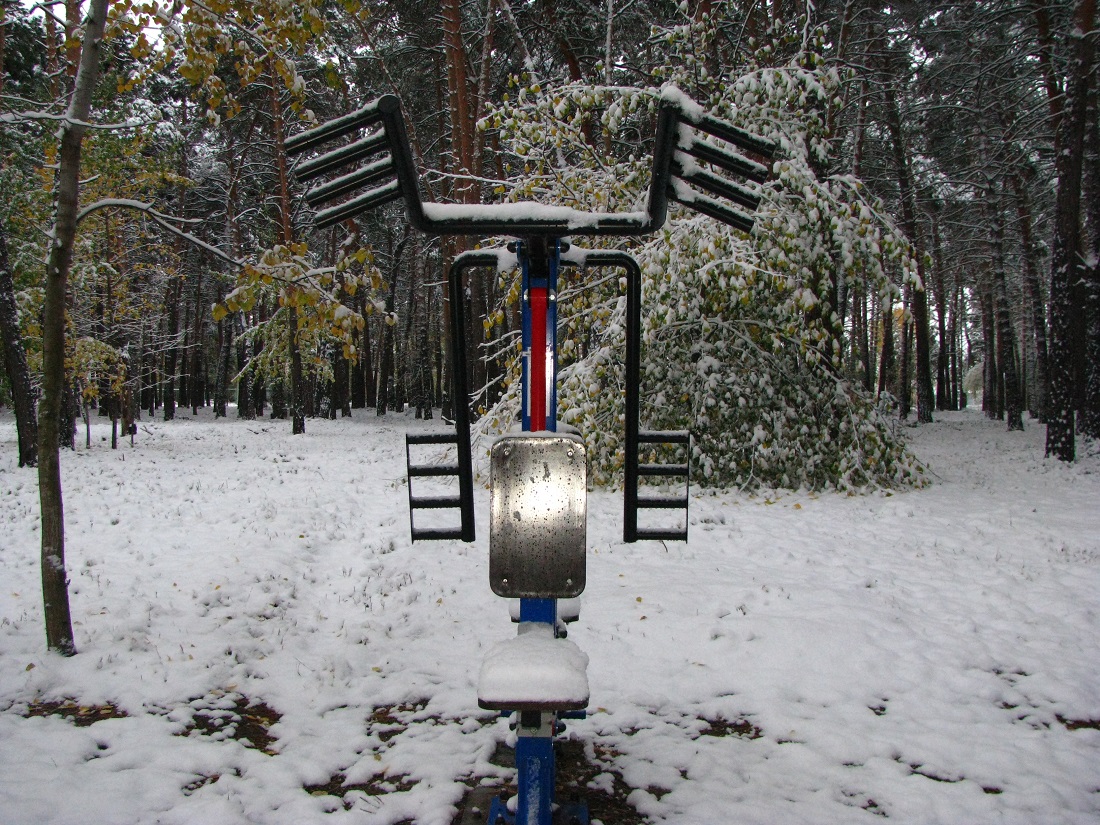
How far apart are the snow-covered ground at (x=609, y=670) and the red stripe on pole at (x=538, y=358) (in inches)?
76.0

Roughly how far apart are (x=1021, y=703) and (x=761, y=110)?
7543 millimetres

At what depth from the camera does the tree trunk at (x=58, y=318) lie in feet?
12.9

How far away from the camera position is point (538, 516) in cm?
210

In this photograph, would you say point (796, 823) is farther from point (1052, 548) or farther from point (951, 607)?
point (1052, 548)

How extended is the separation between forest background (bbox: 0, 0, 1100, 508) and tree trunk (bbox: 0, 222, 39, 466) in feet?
0.15

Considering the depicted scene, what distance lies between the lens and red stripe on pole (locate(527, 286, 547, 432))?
2168 mm

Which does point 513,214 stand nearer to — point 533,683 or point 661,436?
point 661,436

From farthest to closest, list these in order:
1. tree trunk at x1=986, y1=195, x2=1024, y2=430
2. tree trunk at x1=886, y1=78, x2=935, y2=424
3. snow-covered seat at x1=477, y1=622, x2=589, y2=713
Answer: tree trunk at x1=986, y1=195, x2=1024, y2=430, tree trunk at x1=886, y1=78, x2=935, y2=424, snow-covered seat at x1=477, y1=622, x2=589, y2=713

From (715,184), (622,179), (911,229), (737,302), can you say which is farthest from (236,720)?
(911,229)

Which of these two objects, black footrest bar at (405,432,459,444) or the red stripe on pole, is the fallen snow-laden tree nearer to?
black footrest bar at (405,432,459,444)

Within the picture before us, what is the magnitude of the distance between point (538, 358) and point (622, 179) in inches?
311

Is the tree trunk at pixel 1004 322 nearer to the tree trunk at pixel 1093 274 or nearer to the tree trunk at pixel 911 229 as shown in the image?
the tree trunk at pixel 911 229

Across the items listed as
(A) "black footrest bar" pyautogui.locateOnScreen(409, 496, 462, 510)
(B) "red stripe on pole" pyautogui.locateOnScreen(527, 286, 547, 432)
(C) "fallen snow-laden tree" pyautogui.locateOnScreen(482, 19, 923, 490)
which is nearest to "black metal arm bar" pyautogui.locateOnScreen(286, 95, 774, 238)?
(B) "red stripe on pole" pyautogui.locateOnScreen(527, 286, 547, 432)

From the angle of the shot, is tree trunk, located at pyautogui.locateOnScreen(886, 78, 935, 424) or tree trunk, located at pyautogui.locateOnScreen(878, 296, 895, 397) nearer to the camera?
tree trunk, located at pyautogui.locateOnScreen(878, 296, 895, 397)
